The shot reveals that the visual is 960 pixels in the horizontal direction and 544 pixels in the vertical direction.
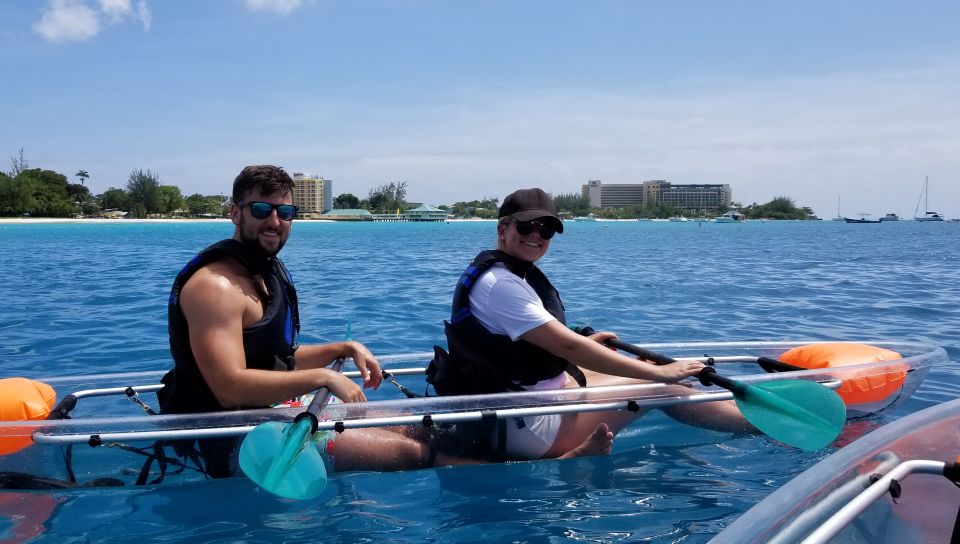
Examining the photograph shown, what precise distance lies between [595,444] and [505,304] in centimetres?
95

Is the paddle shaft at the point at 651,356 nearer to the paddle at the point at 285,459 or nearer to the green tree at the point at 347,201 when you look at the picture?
the paddle at the point at 285,459

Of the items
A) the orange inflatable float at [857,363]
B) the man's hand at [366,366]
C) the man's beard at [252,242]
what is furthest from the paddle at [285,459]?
the orange inflatable float at [857,363]

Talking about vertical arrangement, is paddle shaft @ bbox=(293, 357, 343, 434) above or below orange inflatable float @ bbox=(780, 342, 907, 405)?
above

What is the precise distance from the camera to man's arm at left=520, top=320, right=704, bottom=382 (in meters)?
3.02

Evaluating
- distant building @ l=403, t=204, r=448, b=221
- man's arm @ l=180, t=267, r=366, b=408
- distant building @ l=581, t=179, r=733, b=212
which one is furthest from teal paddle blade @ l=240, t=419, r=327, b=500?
distant building @ l=581, t=179, r=733, b=212

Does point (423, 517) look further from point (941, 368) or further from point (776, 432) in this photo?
point (941, 368)

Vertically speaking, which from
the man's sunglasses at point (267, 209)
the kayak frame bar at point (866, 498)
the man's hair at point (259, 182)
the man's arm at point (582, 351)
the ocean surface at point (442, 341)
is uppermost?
the man's hair at point (259, 182)

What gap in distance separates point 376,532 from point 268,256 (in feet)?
4.22

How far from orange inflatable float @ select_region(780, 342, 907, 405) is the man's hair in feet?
10.4

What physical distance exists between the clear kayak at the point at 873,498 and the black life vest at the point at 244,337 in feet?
6.59

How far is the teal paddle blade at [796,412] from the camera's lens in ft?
10.4

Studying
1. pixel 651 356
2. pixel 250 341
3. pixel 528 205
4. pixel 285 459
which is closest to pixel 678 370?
pixel 651 356

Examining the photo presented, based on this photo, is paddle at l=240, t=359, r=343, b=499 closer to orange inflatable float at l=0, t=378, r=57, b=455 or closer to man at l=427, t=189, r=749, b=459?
man at l=427, t=189, r=749, b=459

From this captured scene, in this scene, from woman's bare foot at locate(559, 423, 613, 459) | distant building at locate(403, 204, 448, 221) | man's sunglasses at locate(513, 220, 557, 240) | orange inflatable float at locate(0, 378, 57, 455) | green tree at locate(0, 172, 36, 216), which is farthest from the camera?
distant building at locate(403, 204, 448, 221)
